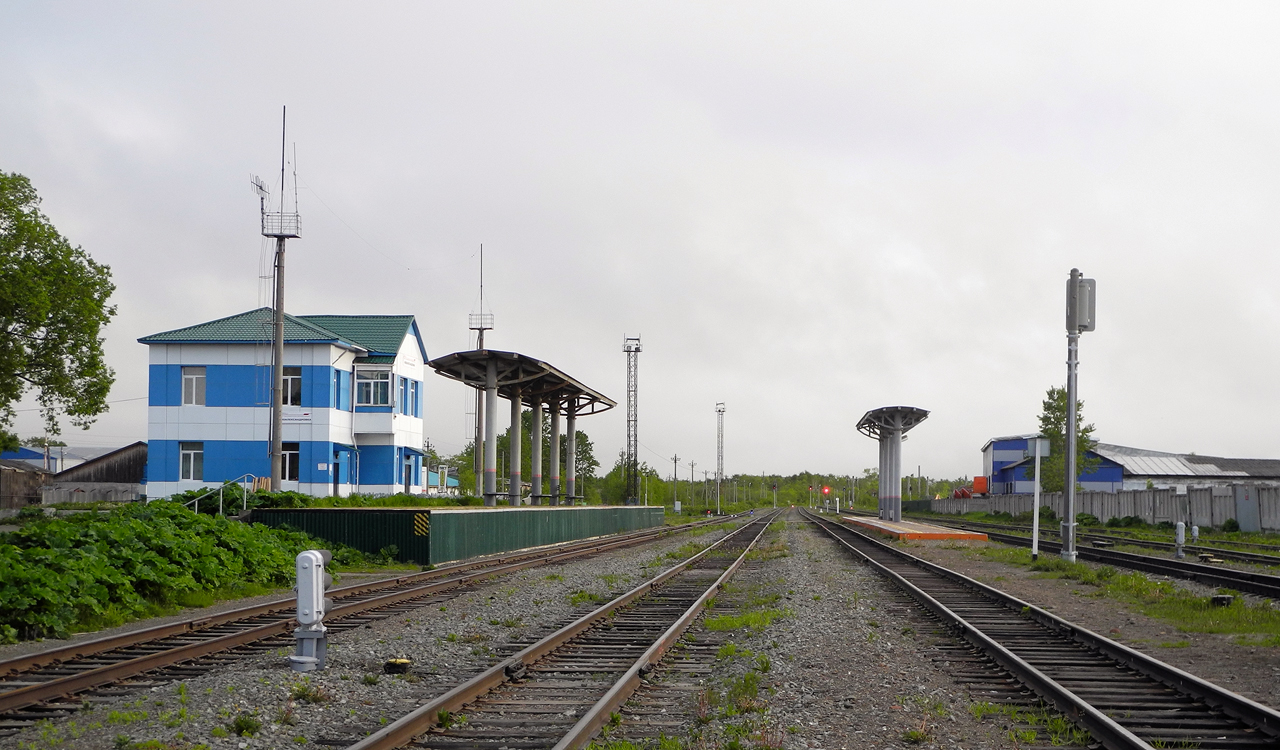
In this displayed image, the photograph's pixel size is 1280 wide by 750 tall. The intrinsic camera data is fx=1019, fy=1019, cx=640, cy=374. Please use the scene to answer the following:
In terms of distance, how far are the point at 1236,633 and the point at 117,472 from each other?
64.5 m

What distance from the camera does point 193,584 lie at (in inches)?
618

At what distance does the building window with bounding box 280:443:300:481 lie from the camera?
42.3 m

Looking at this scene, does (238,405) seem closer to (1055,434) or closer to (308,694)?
(308,694)

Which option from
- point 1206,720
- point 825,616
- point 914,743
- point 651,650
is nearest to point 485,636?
Result: point 651,650

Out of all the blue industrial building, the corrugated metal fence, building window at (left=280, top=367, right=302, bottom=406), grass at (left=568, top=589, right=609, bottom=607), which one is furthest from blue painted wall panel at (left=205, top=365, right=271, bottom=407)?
the blue industrial building

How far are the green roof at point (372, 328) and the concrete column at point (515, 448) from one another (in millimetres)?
8597

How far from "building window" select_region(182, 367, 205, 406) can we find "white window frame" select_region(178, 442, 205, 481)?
6.11 feet

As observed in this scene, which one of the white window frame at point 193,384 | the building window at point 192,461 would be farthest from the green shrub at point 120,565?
the white window frame at point 193,384

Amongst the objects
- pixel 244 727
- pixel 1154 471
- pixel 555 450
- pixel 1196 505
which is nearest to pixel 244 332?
pixel 555 450

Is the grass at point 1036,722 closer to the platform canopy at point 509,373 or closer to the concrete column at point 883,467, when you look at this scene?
the platform canopy at point 509,373

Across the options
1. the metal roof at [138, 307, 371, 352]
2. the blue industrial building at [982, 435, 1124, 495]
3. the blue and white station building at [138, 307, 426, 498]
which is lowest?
the blue industrial building at [982, 435, 1124, 495]

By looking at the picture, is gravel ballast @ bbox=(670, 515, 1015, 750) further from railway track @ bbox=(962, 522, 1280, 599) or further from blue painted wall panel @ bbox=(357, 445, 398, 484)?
blue painted wall panel @ bbox=(357, 445, 398, 484)

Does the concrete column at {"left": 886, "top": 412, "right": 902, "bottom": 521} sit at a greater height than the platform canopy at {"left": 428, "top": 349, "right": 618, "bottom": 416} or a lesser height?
lesser

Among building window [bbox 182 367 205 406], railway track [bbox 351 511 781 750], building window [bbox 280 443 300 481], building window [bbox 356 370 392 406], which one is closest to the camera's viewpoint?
railway track [bbox 351 511 781 750]
